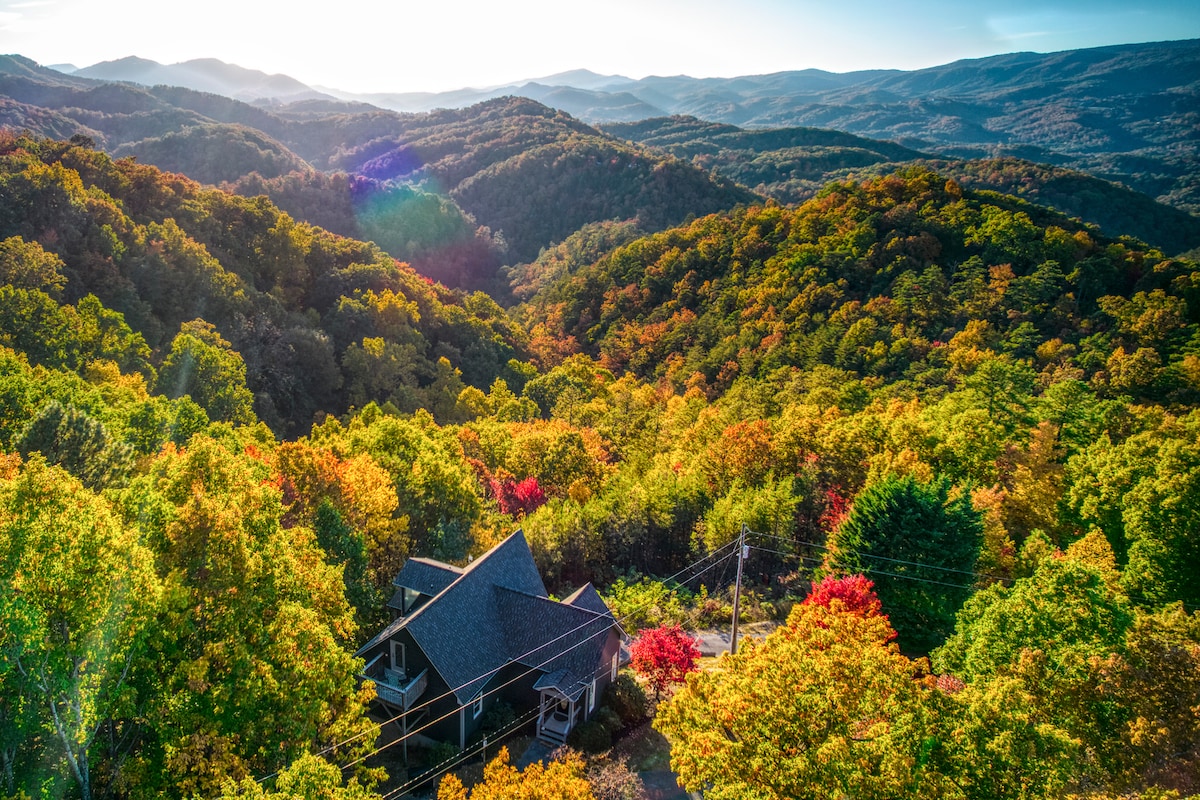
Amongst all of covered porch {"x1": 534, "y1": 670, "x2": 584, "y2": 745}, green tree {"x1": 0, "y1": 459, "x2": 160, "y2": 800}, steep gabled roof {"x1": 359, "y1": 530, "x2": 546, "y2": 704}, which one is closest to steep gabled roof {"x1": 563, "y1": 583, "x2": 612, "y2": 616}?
steep gabled roof {"x1": 359, "y1": 530, "x2": 546, "y2": 704}

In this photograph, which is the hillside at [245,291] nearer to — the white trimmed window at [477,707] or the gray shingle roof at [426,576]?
the gray shingle roof at [426,576]

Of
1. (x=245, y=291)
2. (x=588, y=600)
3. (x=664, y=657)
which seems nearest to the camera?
(x=664, y=657)

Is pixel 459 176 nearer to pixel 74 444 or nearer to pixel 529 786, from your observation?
pixel 74 444

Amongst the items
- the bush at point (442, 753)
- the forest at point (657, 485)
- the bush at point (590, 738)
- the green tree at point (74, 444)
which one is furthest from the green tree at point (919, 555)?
the green tree at point (74, 444)

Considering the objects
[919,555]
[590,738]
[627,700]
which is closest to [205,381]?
[627,700]

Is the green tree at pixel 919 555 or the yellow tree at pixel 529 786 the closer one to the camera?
the yellow tree at pixel 529 786
